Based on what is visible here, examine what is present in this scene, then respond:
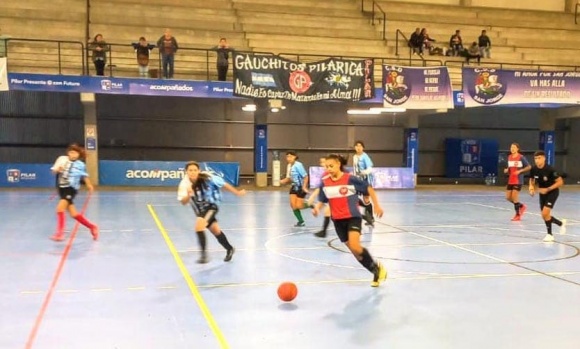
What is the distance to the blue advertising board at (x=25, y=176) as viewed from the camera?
81.9ft

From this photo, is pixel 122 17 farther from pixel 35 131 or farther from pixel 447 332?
pixel 447 332

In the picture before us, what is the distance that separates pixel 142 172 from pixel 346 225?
1966 centimetres

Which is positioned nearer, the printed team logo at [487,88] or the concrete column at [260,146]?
the printed team logo at [487,88]

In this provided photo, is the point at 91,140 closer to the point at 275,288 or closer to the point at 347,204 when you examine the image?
the point at 275,288

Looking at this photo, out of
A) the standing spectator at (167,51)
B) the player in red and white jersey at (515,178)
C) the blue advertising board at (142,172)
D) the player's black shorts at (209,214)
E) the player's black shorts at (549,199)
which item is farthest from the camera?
the blue advertising board at (142,172)

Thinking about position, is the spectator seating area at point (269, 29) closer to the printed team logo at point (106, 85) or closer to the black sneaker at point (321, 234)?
the printed team logo at point (106, 85)

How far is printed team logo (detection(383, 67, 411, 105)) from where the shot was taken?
79.6 ft

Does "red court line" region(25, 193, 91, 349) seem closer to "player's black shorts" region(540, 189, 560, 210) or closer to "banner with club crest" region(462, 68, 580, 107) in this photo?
"player's black shorts" region(540, 189, 560, 210)

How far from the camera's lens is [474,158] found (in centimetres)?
3375

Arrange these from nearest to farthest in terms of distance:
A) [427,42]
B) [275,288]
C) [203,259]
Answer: [275,288] → [203,259] → [427,42]

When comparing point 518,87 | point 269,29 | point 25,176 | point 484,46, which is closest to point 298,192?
point 518,87

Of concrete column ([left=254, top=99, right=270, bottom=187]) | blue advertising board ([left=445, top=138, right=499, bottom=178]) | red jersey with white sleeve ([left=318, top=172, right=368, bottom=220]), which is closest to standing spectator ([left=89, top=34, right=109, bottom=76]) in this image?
concrete column ([left=254, top=99, right=270, bottom=187])

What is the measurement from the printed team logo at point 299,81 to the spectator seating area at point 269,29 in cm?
206

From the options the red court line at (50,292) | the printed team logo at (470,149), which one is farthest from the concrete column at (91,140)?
the printed team logo at (470,149)
